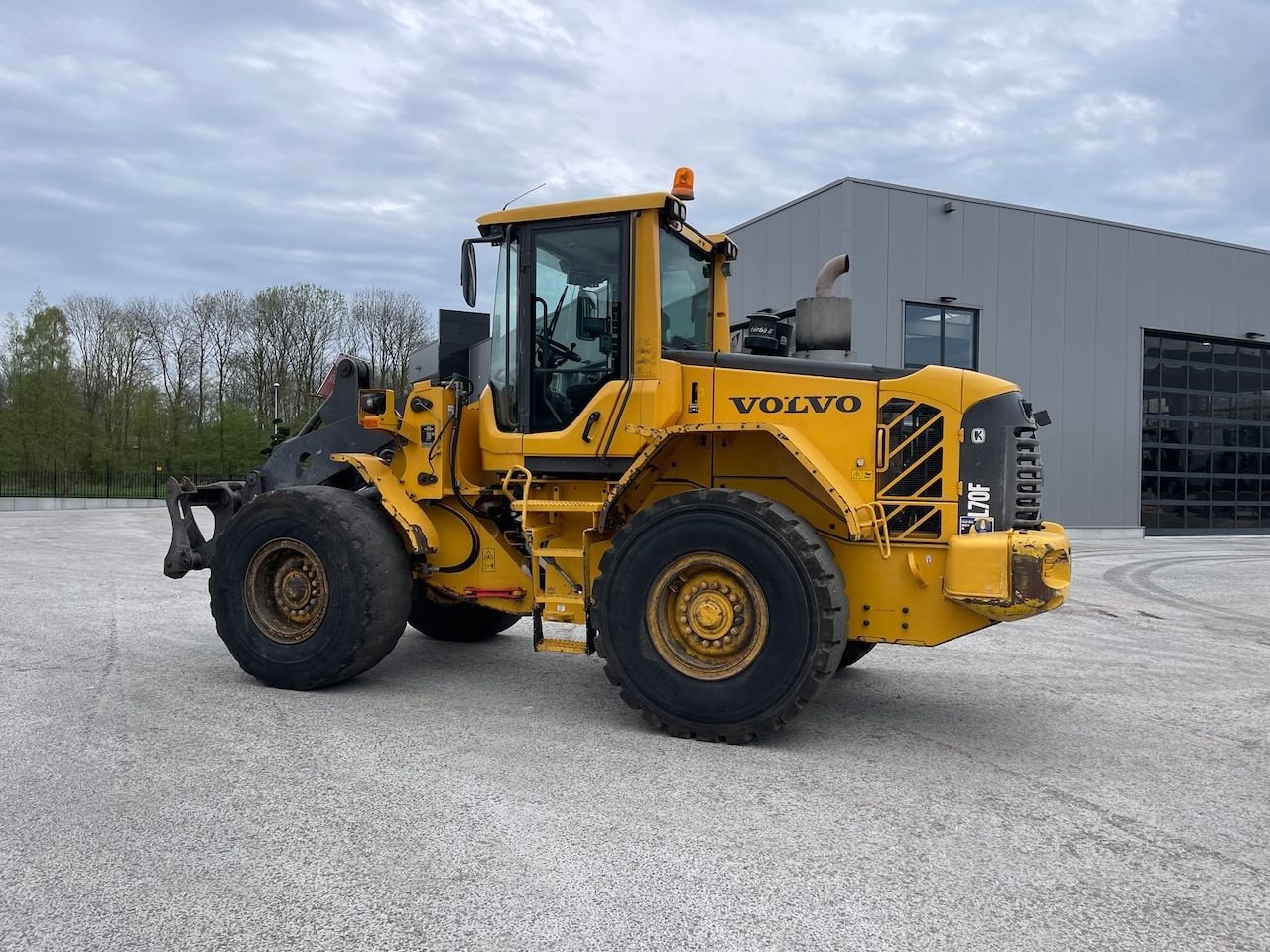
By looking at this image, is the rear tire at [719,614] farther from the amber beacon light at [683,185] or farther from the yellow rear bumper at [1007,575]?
the amber beacon light at [683,185]

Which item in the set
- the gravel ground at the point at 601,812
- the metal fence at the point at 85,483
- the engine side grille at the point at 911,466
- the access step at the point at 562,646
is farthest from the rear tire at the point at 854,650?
the metal fence at the point at 85,483

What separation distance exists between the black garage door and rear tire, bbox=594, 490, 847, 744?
813 inches

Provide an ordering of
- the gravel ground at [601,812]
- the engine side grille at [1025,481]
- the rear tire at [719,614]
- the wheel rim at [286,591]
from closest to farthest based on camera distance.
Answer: the gravel ground at [601,812] < the rear tire at [719,614] < the engine side grille at [1025,481] < the wheel rim at [286,591]

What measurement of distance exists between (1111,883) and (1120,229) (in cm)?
2138

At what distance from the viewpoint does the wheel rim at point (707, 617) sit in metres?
4.86

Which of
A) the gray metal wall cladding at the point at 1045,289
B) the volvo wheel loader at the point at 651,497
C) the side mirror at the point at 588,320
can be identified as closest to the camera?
the volvo wheel loader at the point at 651,497

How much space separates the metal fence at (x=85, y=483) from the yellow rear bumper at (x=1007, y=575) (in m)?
Result: 32.7

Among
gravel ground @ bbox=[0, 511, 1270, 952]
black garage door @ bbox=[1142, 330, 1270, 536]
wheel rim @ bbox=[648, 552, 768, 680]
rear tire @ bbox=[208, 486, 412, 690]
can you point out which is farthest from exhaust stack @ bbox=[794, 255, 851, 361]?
black garage door @ bbox=[1142, 330, 1270, 536]

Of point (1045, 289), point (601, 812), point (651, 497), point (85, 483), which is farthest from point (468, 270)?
point (85, 483)

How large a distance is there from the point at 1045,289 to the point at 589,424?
58.2 feet

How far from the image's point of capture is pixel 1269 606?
11.0 meters

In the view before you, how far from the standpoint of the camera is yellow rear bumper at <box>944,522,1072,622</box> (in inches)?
178

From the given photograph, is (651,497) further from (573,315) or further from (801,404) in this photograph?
(573,315)

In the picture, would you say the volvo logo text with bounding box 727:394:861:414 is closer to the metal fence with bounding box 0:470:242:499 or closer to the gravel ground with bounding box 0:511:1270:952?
the gravel ground with bounding box 0:511:1270:952
